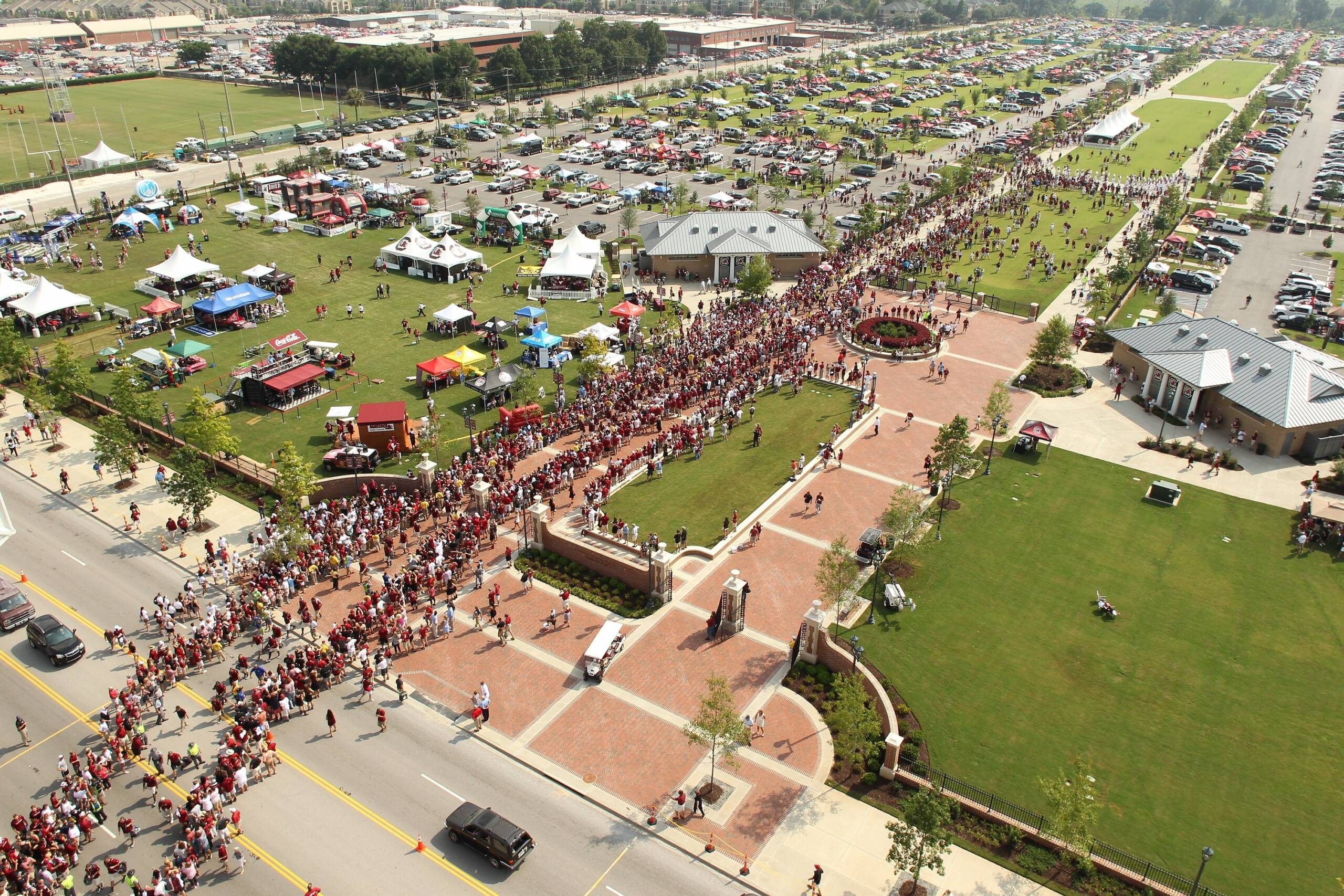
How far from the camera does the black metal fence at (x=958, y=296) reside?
65.1m

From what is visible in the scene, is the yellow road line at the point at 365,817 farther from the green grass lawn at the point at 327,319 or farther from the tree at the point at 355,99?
the tree at the point at 355,99

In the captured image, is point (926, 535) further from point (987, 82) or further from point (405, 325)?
point (987, 82)

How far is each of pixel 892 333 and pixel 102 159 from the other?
92063 mm

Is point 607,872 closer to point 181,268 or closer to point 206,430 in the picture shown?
point 206,430

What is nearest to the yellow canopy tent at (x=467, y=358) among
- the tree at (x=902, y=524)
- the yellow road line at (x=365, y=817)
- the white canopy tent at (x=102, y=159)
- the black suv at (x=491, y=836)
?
the yellow road line at (x=365, y=817)

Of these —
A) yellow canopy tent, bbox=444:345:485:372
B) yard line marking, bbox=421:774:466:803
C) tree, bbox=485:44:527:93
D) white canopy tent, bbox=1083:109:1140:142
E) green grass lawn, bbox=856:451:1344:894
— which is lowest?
yard line marking, bbox=421:774:466:803

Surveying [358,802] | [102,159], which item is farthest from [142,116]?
[358,802]

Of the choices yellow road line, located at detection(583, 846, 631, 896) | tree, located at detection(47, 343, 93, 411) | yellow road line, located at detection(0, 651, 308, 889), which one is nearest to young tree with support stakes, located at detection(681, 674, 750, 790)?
yellow road line, located at detection(583, 846, 631, 896)

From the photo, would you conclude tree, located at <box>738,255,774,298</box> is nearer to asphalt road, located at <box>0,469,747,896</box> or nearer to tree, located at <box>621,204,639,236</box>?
tree, located at <box>621,204,639,236</box>

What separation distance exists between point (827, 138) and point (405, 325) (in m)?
86.4

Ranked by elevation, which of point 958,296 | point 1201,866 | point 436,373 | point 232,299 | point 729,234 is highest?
point 729,234

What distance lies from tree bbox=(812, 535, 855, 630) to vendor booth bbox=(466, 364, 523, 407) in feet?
78.6

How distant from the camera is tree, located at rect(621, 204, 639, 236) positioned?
8044cm

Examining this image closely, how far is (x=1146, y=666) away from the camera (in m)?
31.7
